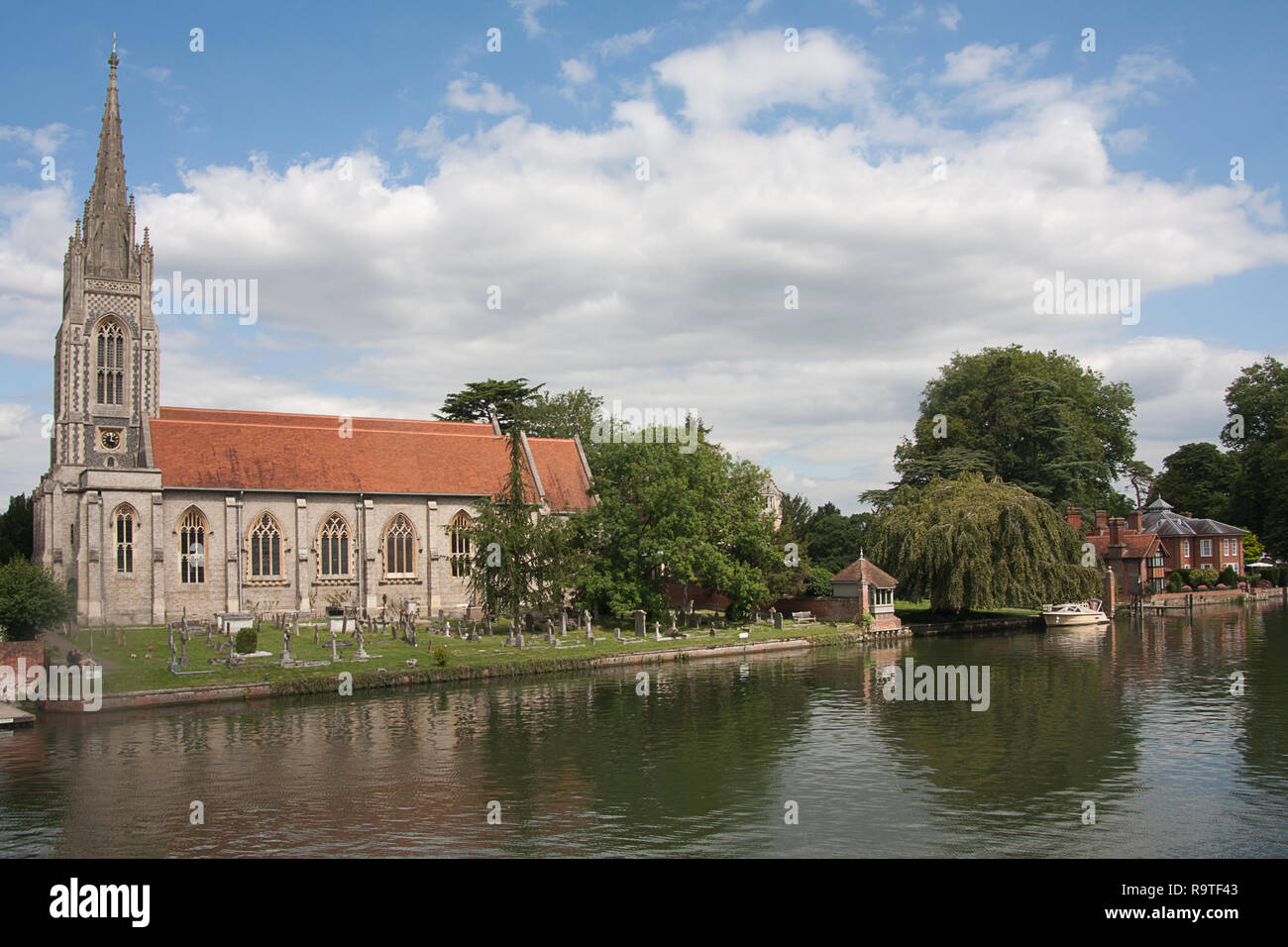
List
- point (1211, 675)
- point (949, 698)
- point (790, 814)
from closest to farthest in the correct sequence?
point (790, 814), point (949, 698), point (1211, 675)

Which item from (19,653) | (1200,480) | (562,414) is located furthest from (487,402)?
(1200,480)

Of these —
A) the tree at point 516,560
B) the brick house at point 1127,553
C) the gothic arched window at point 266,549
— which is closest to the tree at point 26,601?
the gothic arched window at point 266,549

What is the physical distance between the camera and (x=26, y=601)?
113ft

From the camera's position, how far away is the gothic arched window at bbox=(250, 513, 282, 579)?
168 feet

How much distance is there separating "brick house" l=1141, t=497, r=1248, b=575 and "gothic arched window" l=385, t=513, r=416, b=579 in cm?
6570

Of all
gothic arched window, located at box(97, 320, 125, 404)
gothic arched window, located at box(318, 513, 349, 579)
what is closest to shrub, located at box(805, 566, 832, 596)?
gothic arched window, located at box(318, 513, 349, 579)

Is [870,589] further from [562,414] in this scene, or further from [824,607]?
[562,414]

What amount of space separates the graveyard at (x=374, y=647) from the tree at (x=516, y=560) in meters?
1.84

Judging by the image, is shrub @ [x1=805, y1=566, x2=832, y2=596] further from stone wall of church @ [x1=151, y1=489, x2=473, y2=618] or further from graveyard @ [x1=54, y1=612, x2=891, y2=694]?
stone wall of church @ [x1=151, y1=489, x2=473, y2=618]

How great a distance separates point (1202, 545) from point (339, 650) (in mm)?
76697
